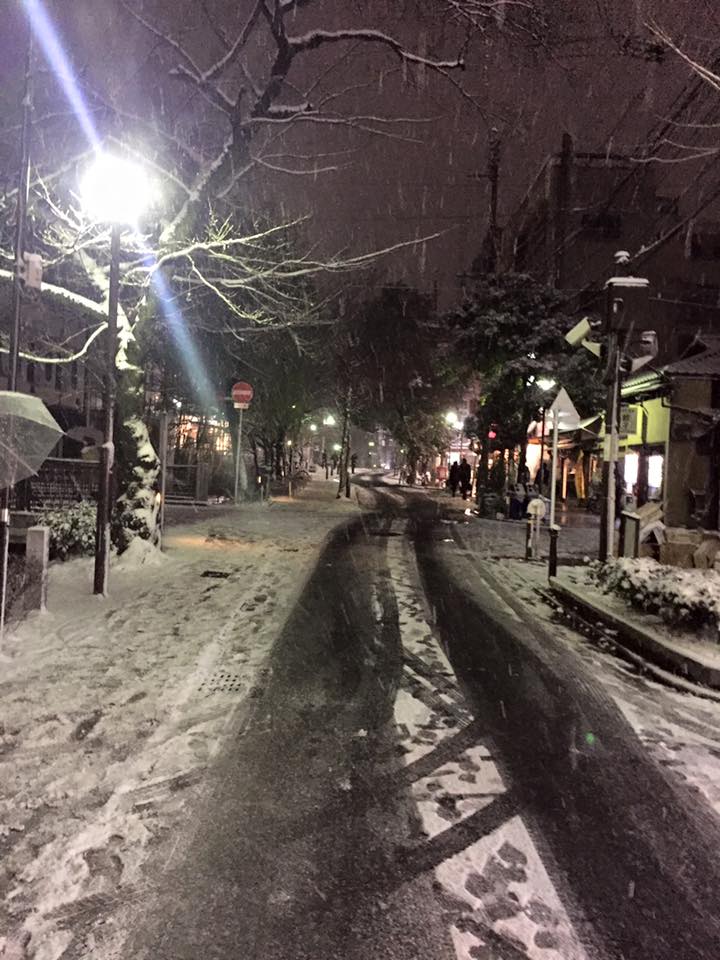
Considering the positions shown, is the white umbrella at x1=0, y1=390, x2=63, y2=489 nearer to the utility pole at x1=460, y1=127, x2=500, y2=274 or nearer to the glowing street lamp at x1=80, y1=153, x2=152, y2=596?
the glowing street lamp at x1=80, y1=153, x2=152, y2=596

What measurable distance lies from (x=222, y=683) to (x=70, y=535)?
621 centimetres

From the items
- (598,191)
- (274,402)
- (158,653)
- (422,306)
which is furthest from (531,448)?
(158,653)

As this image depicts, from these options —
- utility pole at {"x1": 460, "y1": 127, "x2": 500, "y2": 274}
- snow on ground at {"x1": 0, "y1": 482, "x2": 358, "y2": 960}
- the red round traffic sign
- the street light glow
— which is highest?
utility pole at {"x1": 460, "y1": 127, "x2": 500, "y2": 274}

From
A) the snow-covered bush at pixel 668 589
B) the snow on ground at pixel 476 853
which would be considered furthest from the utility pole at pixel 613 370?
the snow on ground at pixel 476 853

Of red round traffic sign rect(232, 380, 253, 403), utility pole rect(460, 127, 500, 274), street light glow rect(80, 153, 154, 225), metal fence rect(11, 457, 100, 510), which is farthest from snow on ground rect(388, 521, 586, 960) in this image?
utility pole rect(460, 127, 500, 274)

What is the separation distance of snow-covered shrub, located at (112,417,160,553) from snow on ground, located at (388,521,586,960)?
6908 mm

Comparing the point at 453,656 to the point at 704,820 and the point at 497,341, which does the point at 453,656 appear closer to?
the point at 704,820

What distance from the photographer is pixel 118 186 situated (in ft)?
29.0

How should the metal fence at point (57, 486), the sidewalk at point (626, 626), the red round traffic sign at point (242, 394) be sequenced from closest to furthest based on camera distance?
the sidewalk at point (626, 626) < the metal fence at point (57, 486) < the red round traffic sign at point (242, 394)

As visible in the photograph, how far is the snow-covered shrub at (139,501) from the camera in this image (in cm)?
1191

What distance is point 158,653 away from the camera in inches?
277

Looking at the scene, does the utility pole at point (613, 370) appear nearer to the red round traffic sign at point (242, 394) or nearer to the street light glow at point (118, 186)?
the street light glow at point (118, 186)

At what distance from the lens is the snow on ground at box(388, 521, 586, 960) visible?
2979 mm

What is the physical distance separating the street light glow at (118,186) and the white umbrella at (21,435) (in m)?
3.30
